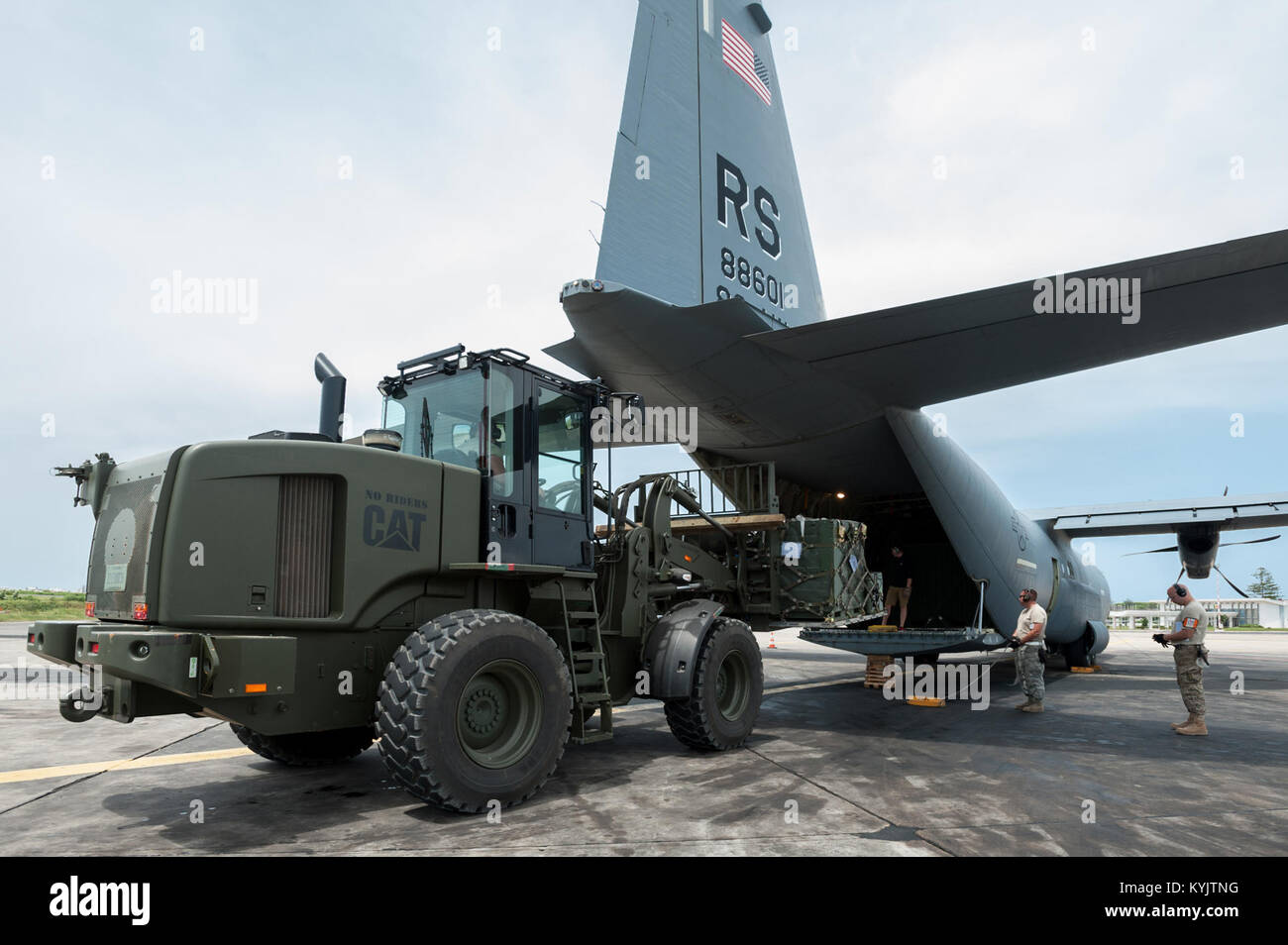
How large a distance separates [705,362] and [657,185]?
89.3 inches

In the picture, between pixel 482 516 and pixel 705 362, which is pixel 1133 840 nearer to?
pixel 482 516

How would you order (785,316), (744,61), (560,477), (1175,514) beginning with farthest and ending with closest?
1. (1175,514)
2. (785,316)
3. (744,61)
4. (560,477)

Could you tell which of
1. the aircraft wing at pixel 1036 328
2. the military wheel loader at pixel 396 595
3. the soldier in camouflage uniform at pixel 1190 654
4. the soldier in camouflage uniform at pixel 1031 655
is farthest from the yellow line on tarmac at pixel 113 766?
the soldier in camouflage uniform at pixel 1190 654

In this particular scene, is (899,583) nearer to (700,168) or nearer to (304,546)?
(700,168)

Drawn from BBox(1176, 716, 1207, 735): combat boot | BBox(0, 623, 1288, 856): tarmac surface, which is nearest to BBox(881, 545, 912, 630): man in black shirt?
BBox(0, 623, 1288, 856): tarmac surface

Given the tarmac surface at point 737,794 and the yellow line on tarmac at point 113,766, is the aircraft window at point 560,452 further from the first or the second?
the yellow line on tarmac at point 113,766

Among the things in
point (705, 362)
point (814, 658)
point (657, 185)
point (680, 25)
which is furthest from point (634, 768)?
point (814, 658)

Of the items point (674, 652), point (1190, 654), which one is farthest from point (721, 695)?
point (1190, 654)

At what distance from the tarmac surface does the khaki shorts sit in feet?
11.0

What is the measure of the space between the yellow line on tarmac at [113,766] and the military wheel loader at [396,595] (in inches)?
52.5

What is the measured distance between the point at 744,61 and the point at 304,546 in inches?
364

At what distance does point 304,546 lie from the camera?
5.01m

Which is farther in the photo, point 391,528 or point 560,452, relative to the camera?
point 560,452
